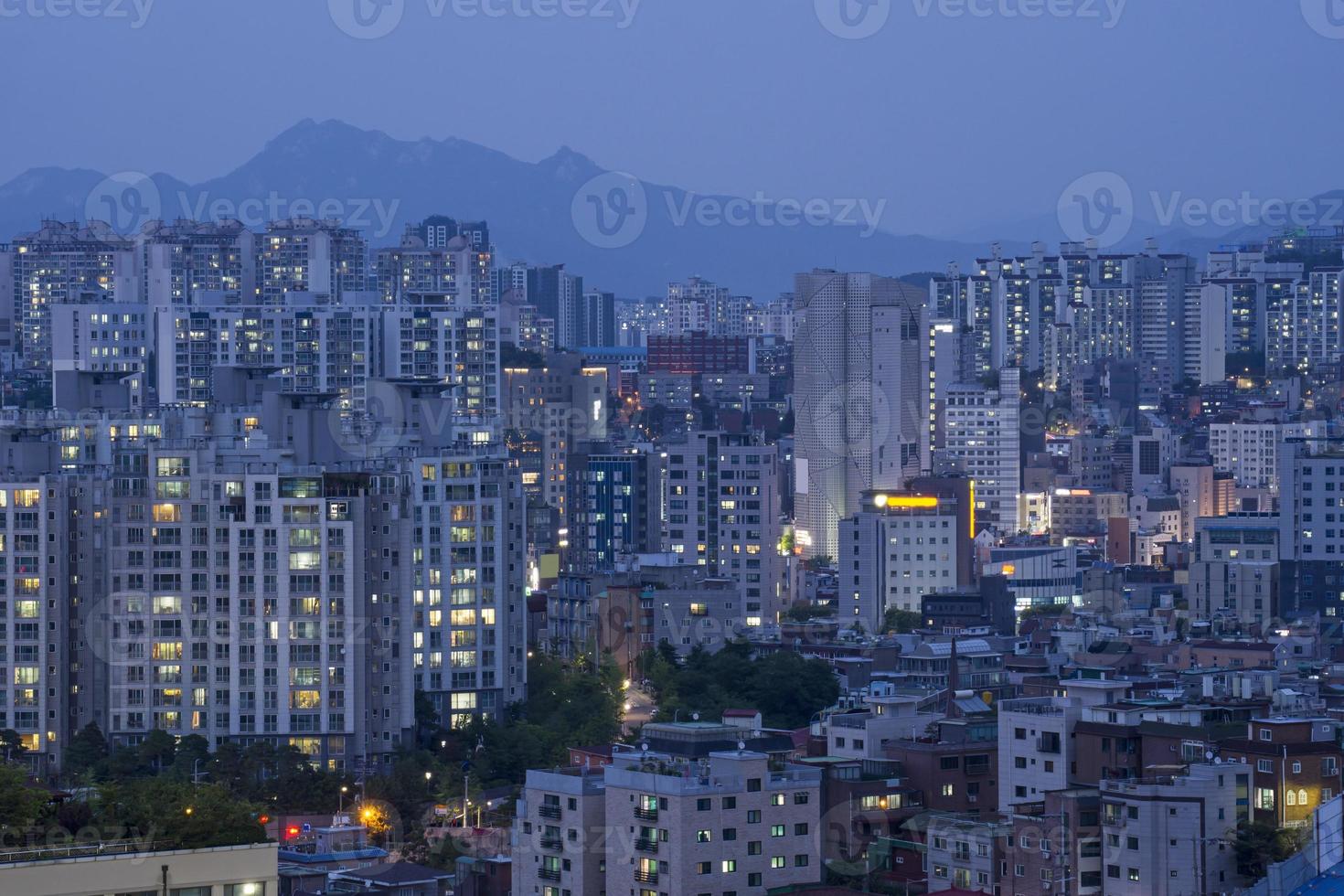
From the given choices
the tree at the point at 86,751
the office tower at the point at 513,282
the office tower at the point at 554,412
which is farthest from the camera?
the office tower at the point at 513,282

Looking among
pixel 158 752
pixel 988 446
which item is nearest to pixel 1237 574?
pixel 158 752

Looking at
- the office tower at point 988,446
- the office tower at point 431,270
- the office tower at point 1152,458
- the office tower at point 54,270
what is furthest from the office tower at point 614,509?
the office tower at point 54,270

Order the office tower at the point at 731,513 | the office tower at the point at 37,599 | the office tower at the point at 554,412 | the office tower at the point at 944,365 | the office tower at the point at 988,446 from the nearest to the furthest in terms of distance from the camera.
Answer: the office tower at the point at 37,599, the office tower at the point at 731,513, the office tower at the point at 554,412, the office tower at the point at 988,446, the office tower at the point at 944,365

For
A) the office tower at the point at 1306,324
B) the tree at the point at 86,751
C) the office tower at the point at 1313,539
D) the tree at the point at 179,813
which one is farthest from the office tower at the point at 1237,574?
the office tower at the point at 1306,324

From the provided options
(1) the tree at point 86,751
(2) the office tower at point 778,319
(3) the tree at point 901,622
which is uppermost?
(2) the office tower at point 778,319

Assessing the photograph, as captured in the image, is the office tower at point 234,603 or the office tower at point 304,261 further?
the office tower at point 304,261

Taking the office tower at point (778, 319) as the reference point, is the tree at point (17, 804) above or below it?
below

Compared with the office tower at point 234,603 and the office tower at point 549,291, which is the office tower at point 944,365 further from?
the office tower at point 234,603
